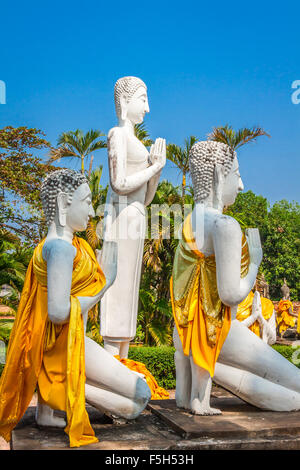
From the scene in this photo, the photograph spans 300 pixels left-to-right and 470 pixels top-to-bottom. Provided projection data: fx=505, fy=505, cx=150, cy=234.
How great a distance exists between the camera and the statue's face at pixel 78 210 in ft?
10.4

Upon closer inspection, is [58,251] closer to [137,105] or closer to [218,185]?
[218,185]

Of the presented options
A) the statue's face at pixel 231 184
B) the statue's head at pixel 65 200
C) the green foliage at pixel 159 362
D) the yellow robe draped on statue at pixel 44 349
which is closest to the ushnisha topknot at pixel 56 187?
the statue's head at pixel 65 200

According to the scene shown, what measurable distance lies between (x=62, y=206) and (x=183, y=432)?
5.00 feet

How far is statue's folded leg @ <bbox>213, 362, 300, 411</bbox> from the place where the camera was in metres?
3.35

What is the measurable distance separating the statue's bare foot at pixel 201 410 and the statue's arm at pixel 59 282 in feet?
3.36

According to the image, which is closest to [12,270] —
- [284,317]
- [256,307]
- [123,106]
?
[256,307]

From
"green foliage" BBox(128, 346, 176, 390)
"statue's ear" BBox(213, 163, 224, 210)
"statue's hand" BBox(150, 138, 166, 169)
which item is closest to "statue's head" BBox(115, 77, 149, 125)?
"statue's hand" BBox(150, 138, 166, 169)

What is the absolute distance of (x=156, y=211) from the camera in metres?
11.5

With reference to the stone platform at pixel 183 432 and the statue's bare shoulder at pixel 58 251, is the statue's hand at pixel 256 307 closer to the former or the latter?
the stone platform at pixel 183 432

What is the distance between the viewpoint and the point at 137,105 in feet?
16.8

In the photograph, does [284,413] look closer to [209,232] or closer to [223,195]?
[209,232]

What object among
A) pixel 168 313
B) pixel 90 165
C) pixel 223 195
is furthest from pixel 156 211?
pixel 223 195

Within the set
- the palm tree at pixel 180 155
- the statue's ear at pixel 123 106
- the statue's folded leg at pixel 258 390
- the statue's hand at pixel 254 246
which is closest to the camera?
the statue's folded leg at pixel 258 390

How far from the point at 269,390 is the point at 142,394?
855 millimetres
